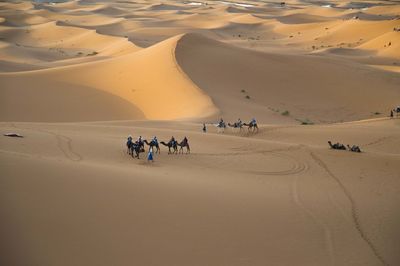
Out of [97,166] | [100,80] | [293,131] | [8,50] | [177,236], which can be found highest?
[8,50]

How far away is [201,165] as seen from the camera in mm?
9648

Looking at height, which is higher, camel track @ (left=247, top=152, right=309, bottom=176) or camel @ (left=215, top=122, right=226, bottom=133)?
camel @ (left=215, top=122, right=226, bottom=133)

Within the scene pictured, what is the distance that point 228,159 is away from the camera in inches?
411

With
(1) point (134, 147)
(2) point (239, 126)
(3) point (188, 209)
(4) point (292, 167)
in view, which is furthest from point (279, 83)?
(3) point (188, 209)

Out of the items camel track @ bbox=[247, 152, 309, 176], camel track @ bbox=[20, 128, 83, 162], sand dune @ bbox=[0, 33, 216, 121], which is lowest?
camel track @ bbox=[247, 152, 309, 176]

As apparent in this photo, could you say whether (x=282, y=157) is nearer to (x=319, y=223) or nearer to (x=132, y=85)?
(x=319, y=223)

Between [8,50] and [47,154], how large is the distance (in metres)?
38.2

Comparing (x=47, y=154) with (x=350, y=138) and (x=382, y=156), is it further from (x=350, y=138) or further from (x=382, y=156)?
(x=350, y=138)

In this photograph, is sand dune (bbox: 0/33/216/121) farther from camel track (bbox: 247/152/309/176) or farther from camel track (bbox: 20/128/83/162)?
camel track (bbox: 20/128/83/162)

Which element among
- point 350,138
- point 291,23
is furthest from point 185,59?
point 291,23

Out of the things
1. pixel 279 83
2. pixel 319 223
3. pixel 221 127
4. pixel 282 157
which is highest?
pixel 279 83

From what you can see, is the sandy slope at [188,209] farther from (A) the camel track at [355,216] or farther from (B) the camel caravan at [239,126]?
(B) the camel caravan at [239,126]

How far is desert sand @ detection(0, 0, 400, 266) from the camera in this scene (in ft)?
16.8

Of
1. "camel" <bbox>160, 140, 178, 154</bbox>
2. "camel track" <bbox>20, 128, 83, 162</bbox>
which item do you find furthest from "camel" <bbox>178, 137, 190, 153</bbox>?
"camel track" <bbox>20, 128, 83, 162</bbox>
